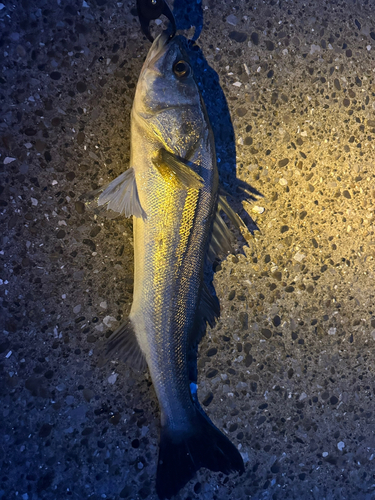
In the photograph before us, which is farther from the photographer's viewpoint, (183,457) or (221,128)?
(221,128)

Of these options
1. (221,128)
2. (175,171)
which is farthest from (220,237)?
(221,128)

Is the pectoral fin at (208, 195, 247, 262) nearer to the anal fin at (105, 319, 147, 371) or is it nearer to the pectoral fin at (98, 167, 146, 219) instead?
the pectoral fin at (98, 167, 146, 219)

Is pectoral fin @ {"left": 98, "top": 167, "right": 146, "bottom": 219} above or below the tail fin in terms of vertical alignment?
above

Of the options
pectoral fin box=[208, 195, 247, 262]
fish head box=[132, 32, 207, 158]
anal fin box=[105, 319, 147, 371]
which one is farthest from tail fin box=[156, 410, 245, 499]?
fish head box=[132, 32, 207, 158]

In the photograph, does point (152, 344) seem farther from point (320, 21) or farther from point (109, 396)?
point (320, 21)

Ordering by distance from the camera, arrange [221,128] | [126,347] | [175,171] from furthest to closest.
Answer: [221,128] → [126,347] → [175,171]

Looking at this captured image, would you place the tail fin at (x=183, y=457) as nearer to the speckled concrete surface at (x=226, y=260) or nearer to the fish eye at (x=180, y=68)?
the speckled concrete surface at (x=226, y=260)

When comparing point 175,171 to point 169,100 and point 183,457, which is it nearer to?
point 169,100
